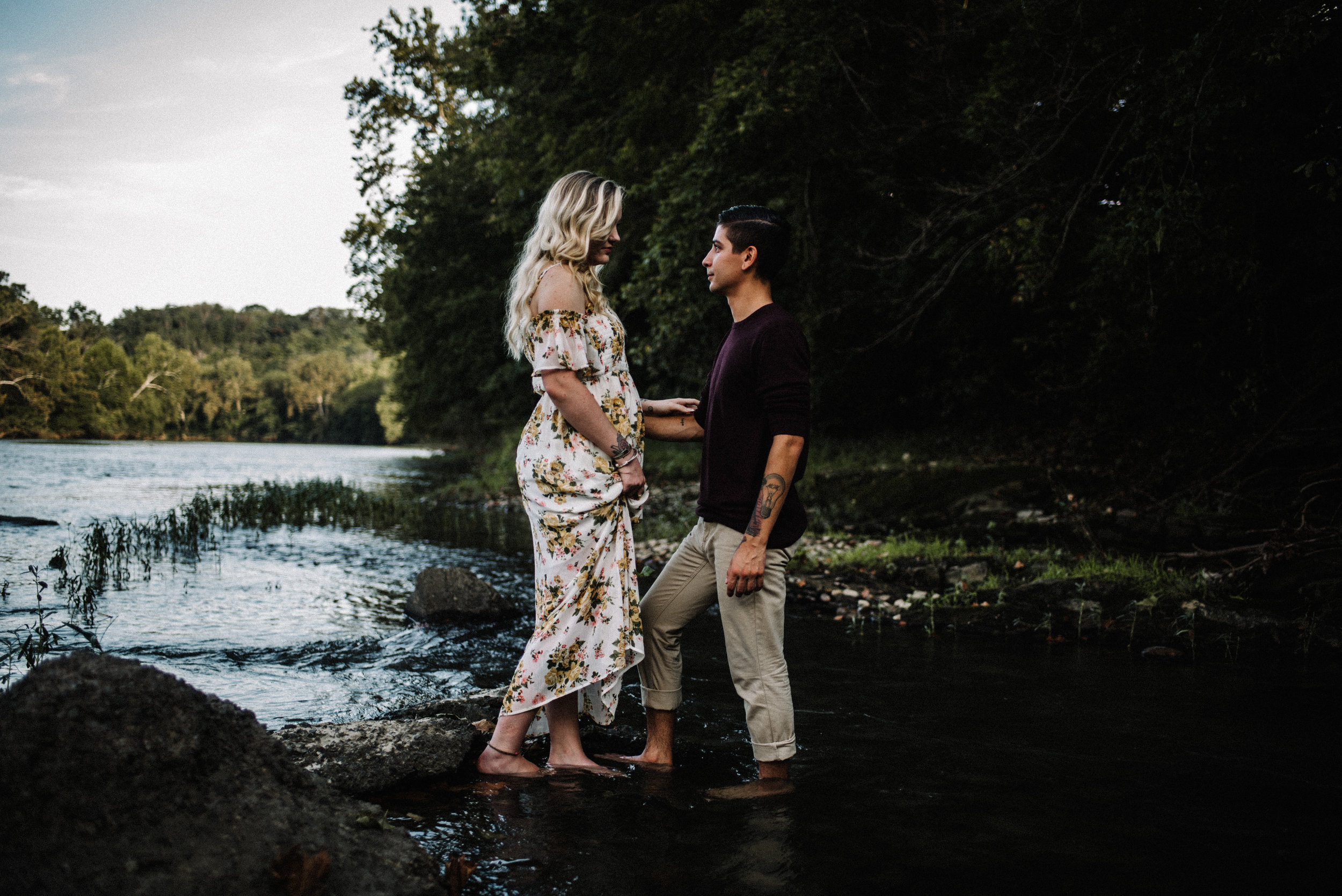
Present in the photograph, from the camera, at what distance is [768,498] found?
340 cm

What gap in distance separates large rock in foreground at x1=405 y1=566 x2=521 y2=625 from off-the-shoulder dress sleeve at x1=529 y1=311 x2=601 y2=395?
4151mm

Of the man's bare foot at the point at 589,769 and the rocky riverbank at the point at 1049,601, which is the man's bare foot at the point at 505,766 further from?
the rocky riverbank at the point at 1049,601

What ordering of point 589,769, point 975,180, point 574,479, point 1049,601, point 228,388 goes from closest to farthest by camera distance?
point 574,479
point 589,769
point 1049,601
point 975,180
point 228,388

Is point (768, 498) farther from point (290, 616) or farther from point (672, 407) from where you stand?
point (290, 616)

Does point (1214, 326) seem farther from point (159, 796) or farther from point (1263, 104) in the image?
point (159, 796)

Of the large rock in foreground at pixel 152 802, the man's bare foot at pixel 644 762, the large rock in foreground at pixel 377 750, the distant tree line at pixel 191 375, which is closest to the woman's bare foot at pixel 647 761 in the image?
the man's bare foot at pixel 644 762

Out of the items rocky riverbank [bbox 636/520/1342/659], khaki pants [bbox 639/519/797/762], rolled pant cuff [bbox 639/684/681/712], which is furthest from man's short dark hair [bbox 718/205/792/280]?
rocky riverbank [bbox 636/520/1342/659]

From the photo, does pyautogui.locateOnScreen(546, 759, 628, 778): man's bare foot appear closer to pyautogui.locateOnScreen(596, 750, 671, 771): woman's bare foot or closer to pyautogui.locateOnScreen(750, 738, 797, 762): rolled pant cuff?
pyautogui.locateOnScreen(596, 750, 671, 771): woman's bare foot

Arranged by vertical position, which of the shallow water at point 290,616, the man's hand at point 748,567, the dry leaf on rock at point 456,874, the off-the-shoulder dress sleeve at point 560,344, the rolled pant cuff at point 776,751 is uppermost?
the off-the-shoulder dress sleeve at point 560,344

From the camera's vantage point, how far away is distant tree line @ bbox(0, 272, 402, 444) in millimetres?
32531

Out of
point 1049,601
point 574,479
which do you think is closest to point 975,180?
point 1049,601

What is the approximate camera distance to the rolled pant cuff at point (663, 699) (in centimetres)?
384

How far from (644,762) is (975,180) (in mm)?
11671

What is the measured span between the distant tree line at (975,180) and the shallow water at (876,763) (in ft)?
13.5
